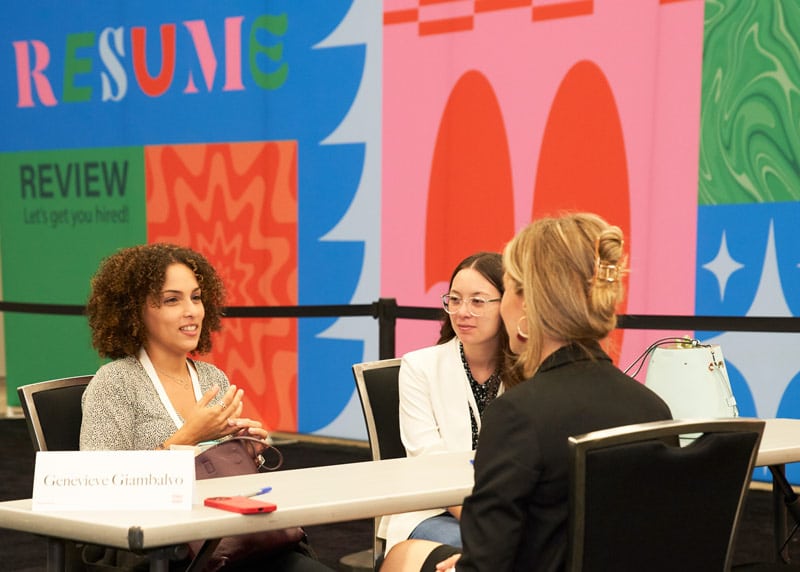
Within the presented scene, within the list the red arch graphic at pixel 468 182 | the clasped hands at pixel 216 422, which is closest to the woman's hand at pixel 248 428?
the clasped hands at pixel 216 422

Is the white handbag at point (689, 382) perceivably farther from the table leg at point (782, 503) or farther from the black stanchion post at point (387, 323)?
the black stanchion post at point (387, 323)

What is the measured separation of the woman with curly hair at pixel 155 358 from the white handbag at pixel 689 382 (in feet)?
3.36

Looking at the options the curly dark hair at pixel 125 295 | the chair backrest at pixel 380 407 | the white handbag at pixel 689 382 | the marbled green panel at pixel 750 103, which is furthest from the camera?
the marbled green panel at pixel 750 103

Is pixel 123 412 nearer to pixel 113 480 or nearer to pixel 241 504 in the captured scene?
pixel 113 480

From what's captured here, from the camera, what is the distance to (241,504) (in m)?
2.07

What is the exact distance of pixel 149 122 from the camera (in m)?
7.22

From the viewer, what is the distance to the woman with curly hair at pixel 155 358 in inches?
109

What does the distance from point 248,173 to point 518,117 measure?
5.89 ft

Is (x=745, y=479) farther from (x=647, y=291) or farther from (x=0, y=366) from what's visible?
(x=0, y=366)

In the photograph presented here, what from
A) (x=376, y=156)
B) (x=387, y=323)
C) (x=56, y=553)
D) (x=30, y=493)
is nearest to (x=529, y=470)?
(x=56, y=553)

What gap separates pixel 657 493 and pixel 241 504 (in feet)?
2.49

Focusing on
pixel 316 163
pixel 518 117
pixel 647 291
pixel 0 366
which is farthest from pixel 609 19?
pixel 0 366

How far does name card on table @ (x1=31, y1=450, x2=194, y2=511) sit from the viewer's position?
208 centimetres

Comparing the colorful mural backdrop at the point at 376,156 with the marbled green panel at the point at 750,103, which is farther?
the colorful mural backdrop at the point at 376,156
